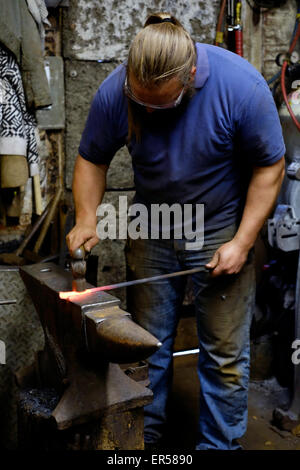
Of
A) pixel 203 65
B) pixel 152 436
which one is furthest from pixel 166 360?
pixel 203 65

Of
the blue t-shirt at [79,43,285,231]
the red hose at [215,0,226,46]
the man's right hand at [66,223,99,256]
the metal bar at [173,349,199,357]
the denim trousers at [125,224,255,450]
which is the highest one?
the red hose at [215,0,226,46]

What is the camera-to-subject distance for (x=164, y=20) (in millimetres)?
2084

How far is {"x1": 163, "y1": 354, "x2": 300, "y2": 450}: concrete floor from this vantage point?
117 inches

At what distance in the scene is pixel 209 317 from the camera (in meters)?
2.52

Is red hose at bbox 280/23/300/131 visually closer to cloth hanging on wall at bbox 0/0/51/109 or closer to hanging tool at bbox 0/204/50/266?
cloth hanging on wall at bbox 0/0/51/109

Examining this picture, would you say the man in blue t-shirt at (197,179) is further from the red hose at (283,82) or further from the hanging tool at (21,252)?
the red hose at (283,82)

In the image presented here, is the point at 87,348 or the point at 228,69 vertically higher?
the point at 228,69

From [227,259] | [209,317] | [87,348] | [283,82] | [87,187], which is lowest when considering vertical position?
[209,317]

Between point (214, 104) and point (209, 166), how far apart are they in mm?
255

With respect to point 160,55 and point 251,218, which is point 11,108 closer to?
point 160,55

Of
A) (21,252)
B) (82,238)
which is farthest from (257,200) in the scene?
(21,252)

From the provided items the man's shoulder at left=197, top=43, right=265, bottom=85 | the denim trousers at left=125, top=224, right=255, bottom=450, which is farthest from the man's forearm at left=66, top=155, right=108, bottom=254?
the man's shoulder at left=197, top=43, right=265, bottom=85

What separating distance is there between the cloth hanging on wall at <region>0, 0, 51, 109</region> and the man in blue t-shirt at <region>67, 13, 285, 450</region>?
45 centimetres

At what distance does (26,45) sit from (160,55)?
1.02 metres
